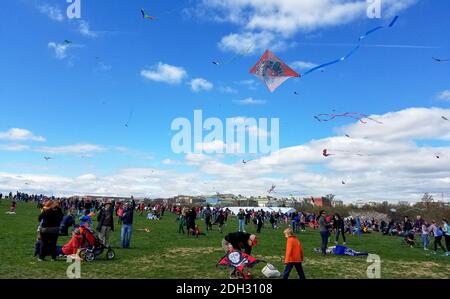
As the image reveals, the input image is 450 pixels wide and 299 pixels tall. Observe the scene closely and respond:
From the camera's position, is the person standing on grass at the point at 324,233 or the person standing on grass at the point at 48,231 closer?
the person standing on grass at the point at 48,231

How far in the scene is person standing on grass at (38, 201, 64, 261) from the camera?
12.6 m

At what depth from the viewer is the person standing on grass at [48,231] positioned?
12586mm

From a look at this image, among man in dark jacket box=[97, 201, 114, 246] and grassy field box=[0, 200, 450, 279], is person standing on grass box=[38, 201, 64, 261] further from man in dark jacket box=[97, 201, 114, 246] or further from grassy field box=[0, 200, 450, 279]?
man in dark jacket box=[97, 201, 114, 246]

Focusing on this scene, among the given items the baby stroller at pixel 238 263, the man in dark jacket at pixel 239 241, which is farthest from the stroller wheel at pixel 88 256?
the baby stroller at pixel 238 263

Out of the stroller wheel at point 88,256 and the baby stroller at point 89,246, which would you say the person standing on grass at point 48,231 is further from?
the stroller wheel at point 88,256

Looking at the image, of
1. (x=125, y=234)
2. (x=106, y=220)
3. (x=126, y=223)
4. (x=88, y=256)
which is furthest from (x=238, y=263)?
(x=125, y=234)

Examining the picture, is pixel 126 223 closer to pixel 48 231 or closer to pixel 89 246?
pixel 89 246

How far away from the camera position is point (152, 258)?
14227 mm

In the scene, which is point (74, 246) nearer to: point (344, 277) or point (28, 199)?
point (344, 277)

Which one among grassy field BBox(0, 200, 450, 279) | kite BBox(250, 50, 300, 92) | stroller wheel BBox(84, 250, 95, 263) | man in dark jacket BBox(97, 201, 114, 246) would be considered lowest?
A: grassy field BBox(0, 200, 450, 279)

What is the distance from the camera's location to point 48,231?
12.6m

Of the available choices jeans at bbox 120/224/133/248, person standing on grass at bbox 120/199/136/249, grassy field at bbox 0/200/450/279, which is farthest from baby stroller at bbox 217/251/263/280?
jeans at bbox 120/224/133/248
